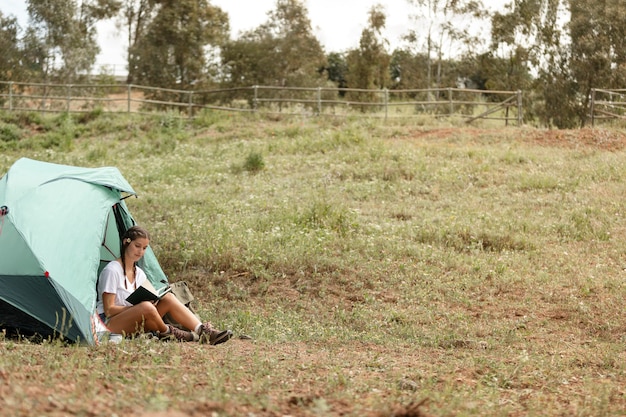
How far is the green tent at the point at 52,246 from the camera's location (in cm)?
696

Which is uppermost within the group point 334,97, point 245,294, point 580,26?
point 580,26

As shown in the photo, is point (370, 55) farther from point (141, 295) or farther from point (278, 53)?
point (141, 295)

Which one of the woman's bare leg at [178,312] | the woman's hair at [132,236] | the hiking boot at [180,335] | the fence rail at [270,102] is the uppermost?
the fence rail at [270,102]

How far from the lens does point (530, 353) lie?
7238 millimetres

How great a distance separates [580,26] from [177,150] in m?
14.4

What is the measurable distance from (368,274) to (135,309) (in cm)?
379

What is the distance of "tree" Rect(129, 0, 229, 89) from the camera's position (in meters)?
29.9

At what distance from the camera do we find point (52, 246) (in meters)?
7.30

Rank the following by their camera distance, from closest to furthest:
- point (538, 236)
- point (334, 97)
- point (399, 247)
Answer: point (399, 247) → point (538, 236) → point (334, 97)

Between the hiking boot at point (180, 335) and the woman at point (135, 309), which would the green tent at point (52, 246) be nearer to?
the woman at point (135, 309)

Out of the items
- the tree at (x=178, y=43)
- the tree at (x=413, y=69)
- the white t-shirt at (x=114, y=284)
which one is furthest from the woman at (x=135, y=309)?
the tree at (x=413, y=69)

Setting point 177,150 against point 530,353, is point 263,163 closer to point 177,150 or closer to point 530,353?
point 177,150

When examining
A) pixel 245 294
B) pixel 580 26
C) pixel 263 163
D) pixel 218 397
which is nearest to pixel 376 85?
pixel 580 26

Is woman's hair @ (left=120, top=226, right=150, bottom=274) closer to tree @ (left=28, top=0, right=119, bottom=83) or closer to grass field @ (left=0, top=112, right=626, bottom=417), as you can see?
grass field @ (left=0, top=112, right=626, bottom=417)
